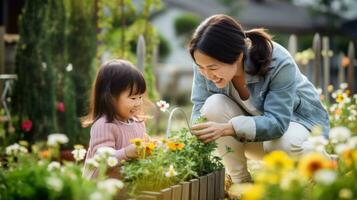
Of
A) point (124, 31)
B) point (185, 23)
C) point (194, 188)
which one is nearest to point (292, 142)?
point (194, 188)

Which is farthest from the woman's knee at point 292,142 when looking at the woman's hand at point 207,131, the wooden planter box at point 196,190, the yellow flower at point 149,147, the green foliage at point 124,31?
the green foliage at point 124,31

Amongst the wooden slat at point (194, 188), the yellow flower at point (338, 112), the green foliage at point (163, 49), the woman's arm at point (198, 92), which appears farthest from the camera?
the green foliage at point (163, 49)

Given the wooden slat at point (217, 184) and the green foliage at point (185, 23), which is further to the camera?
the green foliage at point (185, 23)

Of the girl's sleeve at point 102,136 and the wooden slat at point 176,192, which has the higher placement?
the girl's sleeve at point 102,136

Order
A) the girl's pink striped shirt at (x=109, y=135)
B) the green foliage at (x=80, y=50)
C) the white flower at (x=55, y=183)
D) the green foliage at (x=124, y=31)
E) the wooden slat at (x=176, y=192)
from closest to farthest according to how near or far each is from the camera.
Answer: the white flower at (x=55, y=183) < the wooden slat at (x=176, y=192) < the girl's pink striped shirt at (x=109, y=135) < the green foliage at (x=80, y=50) < the green foliage at (x=124, y=31)

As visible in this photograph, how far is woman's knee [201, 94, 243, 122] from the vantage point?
4.25 metres

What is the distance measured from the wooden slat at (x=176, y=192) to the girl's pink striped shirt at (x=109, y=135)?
1.71 ft

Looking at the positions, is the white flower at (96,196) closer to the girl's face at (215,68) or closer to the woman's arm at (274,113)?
the girl's face at (215,68)

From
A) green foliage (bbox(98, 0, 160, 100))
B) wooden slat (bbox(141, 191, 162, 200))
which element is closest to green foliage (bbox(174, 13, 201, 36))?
green foliage (bbox(98, 0, 160, 100))

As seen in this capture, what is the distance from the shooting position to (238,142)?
4.45 m

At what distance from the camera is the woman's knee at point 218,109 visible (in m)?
4.25

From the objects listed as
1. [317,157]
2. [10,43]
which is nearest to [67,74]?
[10,43]

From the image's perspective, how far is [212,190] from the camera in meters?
3.91

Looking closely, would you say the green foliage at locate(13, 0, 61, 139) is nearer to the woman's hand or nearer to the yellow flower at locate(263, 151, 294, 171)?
the woman's hand
